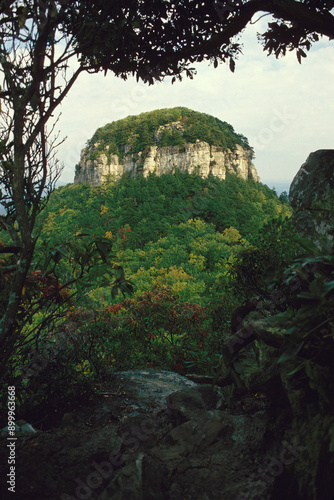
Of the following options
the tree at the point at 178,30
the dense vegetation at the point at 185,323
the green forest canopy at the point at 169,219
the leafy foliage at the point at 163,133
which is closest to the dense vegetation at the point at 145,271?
the dense vegetation at the point at 185,323

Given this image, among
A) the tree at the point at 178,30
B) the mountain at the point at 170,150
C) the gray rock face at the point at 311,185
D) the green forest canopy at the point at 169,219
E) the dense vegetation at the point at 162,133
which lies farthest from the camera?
the dense vegetation at the point at 162,133

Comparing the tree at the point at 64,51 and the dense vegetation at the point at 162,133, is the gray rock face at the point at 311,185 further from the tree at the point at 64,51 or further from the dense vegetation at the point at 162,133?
the dense vegetation at the point at 162,133

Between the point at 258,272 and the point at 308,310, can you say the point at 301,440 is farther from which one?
the point at 258,272

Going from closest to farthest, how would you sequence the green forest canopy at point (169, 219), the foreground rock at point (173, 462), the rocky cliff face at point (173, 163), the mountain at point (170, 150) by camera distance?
the foreground rock at point (173, 462), the green forest canopy at point (169, 219), the rocky cliff face at point (173, 163), the mountain at point (170, 150)

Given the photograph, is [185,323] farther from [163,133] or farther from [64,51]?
[163,133]

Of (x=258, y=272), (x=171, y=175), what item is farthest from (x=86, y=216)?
(x=258, y=272)

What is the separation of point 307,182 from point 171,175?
7029cm

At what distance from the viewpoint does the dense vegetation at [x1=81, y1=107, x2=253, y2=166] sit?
7994 centimetres

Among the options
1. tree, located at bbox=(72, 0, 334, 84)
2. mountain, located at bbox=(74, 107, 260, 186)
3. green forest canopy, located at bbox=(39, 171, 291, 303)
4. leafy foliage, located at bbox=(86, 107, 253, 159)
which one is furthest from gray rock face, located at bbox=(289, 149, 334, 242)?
leafy foliage, located at bbox=(86, 107, 253, 159)

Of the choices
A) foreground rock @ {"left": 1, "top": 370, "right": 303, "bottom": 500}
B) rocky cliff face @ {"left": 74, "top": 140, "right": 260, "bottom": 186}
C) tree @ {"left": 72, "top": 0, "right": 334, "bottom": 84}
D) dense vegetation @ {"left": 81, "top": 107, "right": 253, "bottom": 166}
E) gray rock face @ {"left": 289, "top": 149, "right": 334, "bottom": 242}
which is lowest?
foreground rock @ {"left": 1, "top": 370, "right": 303, "bottom": 500}

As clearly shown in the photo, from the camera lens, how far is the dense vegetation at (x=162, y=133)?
79.9m

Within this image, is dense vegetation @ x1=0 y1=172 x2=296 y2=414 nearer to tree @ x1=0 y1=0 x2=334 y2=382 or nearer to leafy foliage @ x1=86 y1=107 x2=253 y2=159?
tree @ x1=0 y1=0 x2=334 y2=382

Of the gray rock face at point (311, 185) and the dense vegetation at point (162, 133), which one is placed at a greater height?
the dense vegetation at point (162, 133)

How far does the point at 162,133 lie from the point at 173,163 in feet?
37.0
